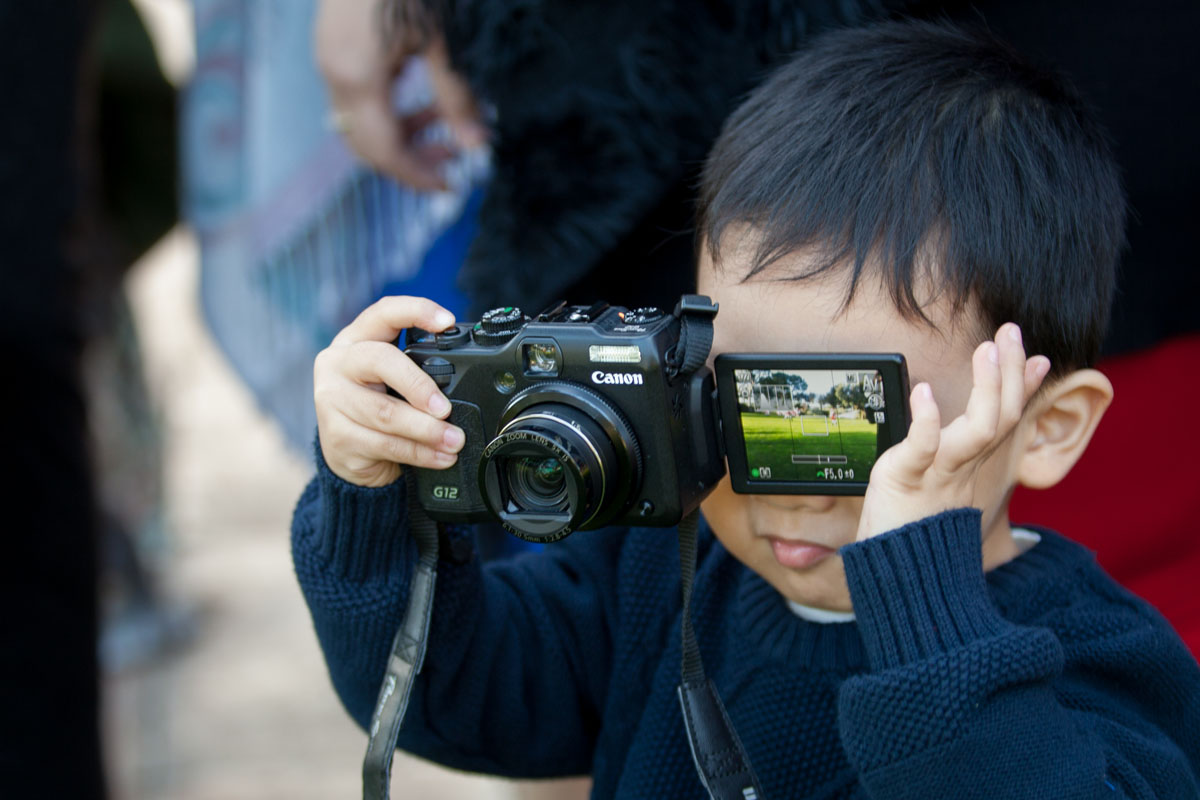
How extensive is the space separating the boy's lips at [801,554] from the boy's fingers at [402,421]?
0.28 m

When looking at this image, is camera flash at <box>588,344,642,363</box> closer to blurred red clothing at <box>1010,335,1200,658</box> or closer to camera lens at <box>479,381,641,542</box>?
camera lens at <box>479,381,641,542</box>

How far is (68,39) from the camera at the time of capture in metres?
1.20

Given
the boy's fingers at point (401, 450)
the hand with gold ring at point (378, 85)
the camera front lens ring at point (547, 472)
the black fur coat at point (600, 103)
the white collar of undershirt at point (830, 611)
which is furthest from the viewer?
the hand with gold ring at point (378, 85)

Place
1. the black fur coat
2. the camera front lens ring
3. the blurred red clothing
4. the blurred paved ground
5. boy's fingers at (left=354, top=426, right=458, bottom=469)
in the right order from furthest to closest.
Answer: the blurred paved ground < the blurred red clothing < the black fur coat < boy's fingers at (left=354, top=426, right=458, bottom=469) < the camera front lens ring

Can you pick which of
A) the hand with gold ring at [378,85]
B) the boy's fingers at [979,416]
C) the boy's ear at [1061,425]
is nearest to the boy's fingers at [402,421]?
the boy's fingers at [979,416]

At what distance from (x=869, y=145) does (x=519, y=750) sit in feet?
2.11

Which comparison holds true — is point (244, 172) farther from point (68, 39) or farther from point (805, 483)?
point (805, 483)

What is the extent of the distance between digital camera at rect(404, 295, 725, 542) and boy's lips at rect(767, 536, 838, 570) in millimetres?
101

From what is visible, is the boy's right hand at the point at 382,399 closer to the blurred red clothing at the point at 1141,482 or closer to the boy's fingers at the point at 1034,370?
the boy's fingers at the point at 1034,370

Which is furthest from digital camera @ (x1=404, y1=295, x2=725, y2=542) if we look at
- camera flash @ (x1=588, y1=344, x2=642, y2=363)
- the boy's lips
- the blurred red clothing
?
the blurred red clothing

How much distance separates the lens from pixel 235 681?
8.95 ft

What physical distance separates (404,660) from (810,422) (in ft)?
1.27

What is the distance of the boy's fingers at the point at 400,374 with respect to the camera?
3.33 feet

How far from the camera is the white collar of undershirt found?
3.74 feet
